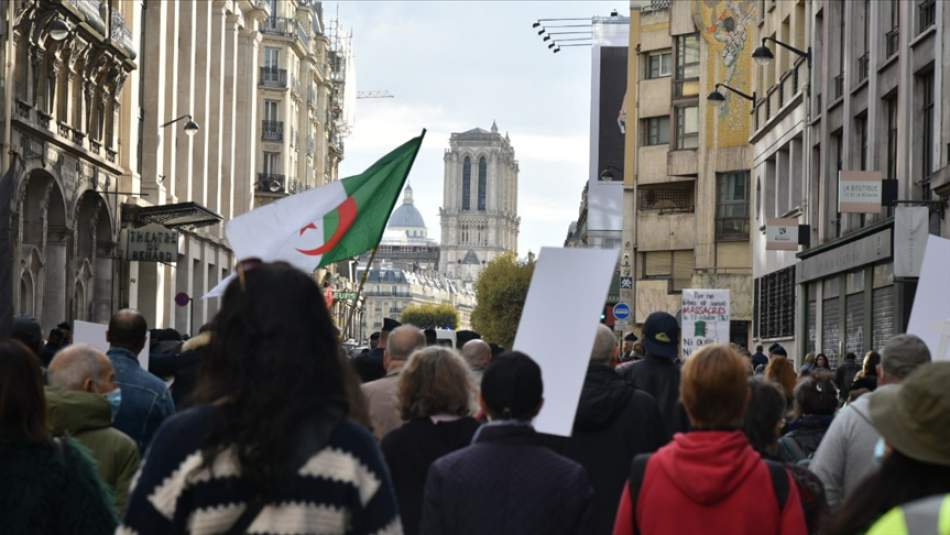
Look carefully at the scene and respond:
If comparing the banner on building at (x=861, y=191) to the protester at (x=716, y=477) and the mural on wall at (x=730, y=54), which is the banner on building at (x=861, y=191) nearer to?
the protester at (x=716, y=477)

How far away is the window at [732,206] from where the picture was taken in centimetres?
5344

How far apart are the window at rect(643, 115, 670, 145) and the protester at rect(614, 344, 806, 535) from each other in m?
56.4

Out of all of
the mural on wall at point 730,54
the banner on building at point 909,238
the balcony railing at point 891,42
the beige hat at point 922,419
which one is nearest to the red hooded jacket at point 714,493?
the beige hat at point 922,419

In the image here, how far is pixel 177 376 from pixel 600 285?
4.74 meters

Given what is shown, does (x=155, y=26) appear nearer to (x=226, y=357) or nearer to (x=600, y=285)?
(x=600, y=285)

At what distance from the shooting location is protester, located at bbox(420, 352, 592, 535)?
6.45m

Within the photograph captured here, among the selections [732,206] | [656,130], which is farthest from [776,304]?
[656,130]

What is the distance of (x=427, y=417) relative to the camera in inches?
304

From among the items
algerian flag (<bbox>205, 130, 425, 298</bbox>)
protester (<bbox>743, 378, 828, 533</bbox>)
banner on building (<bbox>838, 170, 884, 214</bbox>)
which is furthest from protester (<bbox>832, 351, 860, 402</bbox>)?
banner on building (<bbox>838, 170, 884, 214</bbox>)

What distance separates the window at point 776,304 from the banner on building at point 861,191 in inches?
543

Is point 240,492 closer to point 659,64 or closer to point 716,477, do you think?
point 716,477

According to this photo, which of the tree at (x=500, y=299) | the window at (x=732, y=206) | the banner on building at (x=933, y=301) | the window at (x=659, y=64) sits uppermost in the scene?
the window at (x=659, y=64)

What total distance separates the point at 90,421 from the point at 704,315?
70.9 ft

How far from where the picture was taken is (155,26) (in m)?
53.1
